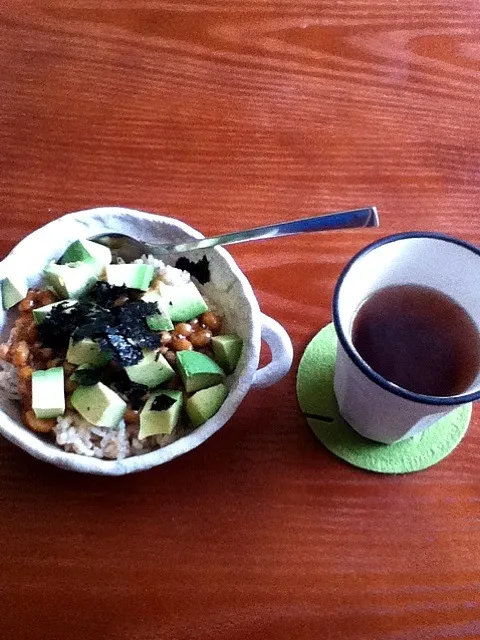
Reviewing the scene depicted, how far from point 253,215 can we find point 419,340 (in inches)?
11.5

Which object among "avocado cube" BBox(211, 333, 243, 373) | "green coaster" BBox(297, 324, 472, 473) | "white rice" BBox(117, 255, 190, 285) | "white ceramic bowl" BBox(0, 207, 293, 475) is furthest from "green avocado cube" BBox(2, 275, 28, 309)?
"green coaster" BBox(297, 324, 472, 473)

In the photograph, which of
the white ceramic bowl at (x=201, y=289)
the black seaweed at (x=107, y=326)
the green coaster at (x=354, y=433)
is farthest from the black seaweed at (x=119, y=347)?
the green coaster at (x=354, y=433)

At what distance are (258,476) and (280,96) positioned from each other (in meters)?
0.55

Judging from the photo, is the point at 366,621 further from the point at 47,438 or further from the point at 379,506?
the point at 47,438

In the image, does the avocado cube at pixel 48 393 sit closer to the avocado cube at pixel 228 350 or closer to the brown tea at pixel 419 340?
the avocado cube at pixel 228 350

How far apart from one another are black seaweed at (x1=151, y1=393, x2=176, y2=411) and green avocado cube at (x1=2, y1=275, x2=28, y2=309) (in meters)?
0.20

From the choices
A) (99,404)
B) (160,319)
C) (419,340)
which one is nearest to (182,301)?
(160,319)

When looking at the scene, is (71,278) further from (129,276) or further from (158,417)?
(158,417)

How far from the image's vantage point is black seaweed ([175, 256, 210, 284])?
2.70 feet

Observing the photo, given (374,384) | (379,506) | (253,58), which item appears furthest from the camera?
(253,58)

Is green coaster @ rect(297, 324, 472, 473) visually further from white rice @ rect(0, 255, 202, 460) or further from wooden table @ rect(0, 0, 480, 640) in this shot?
white rice @ rect(0, 255, 202, 460)

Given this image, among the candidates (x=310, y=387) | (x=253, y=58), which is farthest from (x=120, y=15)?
(x=310, y=387)

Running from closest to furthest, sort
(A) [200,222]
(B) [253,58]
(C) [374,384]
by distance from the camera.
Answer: (C) [374,384] → (A) [200,222] → (B) [253,58]

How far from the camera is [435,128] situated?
99 cm
